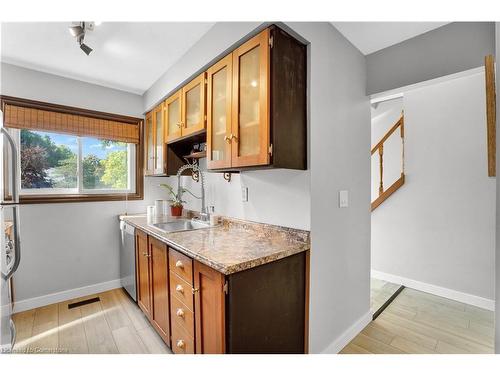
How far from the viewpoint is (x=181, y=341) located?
1511 mm

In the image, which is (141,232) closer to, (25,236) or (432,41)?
(25,236)

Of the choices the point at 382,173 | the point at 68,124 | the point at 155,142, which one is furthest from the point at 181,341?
the point at 382,173

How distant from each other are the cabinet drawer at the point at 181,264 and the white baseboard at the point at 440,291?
Answer: 107 inches

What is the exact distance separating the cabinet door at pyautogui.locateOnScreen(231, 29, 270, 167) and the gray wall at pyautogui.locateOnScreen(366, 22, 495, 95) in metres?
1.16

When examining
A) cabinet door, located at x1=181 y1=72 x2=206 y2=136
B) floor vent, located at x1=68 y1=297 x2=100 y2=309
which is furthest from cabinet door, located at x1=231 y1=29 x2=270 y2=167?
floor vent, located at x1=68 y1=297 x2=100 y2=309

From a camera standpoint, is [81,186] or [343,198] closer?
[343,198]

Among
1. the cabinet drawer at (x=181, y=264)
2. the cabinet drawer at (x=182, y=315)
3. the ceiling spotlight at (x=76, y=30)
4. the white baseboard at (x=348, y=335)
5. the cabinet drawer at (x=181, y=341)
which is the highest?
the ceiling spotlight at (x=76, y=30)

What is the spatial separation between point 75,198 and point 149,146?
96cm

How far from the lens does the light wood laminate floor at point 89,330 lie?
1784mm

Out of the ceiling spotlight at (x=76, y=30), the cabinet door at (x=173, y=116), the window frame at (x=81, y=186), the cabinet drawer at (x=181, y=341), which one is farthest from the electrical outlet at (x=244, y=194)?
the window frame at (x=81, y=186)

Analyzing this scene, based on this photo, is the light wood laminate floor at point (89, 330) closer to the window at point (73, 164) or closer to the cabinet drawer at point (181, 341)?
the cabinet drawer at point (181, 341)

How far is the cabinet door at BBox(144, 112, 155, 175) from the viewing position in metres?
2.78

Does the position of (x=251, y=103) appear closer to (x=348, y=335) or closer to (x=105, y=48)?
(x=105, y=48)

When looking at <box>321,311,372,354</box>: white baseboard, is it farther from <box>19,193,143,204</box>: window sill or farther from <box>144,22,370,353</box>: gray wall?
<box>19,193,143,204</box>: window sill
